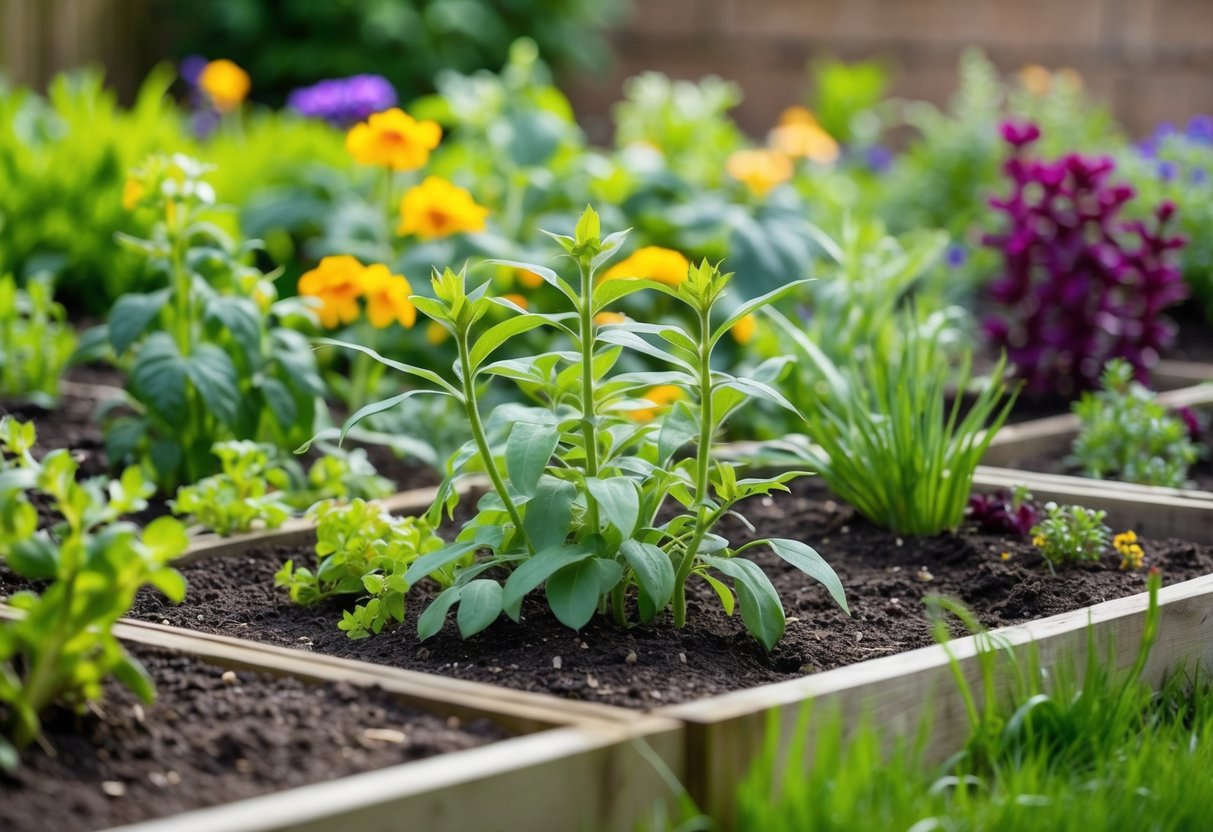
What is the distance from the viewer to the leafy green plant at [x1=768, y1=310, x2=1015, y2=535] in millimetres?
2473

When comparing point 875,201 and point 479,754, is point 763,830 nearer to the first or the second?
point 479,754

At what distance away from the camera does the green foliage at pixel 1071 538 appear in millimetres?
2344

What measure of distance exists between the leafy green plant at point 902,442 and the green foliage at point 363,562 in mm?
817

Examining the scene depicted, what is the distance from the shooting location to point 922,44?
8.29 metres

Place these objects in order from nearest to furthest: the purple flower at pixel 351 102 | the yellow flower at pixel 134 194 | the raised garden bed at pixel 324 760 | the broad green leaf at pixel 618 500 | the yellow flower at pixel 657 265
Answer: the raised garden bed at pixel 324 760
the broad green leaf at pixel 618 500
the yellow flower at pixel 134 194
the yellow flower at pixel 657 265
the purple flower at pixel 351 102

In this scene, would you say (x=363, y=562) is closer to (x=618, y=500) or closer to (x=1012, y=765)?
(x=618, y=500)

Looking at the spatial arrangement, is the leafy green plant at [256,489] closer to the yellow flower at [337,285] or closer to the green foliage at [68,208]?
the yellow flower at [337,285]

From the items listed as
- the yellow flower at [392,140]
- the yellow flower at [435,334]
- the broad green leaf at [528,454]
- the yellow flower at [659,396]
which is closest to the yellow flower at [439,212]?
the yellow flower at [392,140]

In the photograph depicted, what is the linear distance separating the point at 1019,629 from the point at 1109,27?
699cm

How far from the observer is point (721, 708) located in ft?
5.07

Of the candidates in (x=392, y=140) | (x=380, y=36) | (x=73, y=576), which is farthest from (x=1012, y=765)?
(x=380, y=36)

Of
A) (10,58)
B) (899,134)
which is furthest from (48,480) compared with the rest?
(899,134)

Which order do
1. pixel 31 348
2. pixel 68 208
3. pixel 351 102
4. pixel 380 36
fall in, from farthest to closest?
pixel 380 36 < pixel 351 102 < pixel 68 208 < pixel 31 348

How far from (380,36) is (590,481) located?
652 cm
